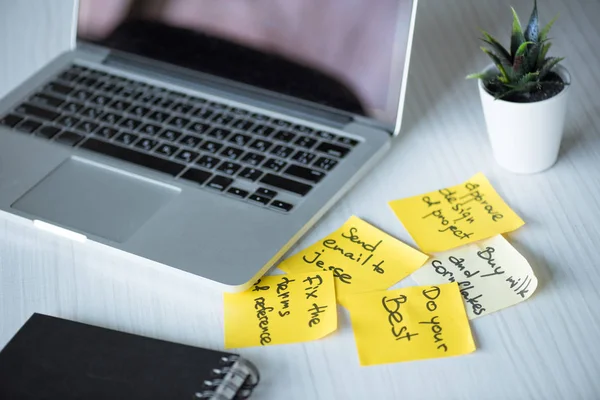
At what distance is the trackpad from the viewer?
0.76 meters

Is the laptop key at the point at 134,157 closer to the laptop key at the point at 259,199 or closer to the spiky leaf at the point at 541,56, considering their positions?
the laptop key at the point at 259,199

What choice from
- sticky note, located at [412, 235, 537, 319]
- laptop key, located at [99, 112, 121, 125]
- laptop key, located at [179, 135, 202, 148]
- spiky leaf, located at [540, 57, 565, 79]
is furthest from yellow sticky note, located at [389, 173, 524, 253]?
laptop key, located at [99, 112, 121, 125]

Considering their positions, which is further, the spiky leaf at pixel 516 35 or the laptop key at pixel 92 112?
the laptop key at pixel 92 112

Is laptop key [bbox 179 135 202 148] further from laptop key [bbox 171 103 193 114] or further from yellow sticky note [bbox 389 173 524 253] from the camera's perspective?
yellow sticky note [bbox 389 173 524 253]

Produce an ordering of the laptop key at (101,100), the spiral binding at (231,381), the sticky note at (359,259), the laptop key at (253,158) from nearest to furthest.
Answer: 1. the spiral binding at (231,381)
2. the sticky note at (359,259)
3. the laptop key at (253,158)
4. the laptop key at (101,100)

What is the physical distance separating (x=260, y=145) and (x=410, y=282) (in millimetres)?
229

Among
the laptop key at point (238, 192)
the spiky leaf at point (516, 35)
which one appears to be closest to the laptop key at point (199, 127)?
the laptop key at point (238, 192)

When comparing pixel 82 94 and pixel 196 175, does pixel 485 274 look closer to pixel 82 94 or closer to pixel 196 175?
pixel 196 175

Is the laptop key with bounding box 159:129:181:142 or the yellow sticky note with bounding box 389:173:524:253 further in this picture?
the laptop key with bounding box 159:129:181:142

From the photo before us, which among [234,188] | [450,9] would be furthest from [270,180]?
[450,9]

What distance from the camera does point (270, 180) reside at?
31.1 inches

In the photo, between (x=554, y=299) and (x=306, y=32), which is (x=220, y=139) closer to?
(x=306, y=32)

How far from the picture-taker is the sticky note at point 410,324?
25.2 inches

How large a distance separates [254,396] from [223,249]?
0.49 feet
